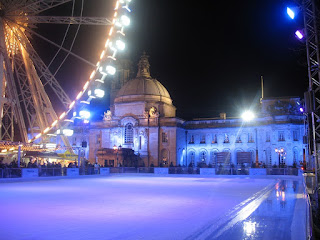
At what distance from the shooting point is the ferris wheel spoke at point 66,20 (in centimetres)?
2997

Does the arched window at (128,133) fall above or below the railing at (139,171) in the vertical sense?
above

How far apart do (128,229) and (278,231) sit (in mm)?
3909

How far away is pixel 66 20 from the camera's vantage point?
29922 millimetres

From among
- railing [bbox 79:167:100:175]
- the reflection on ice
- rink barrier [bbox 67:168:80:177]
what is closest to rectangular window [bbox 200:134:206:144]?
railing [bbox 79:167:100:175]

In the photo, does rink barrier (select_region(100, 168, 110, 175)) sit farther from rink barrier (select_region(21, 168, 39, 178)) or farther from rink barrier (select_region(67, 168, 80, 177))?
rink barrier (select_region(21, 168, 39, 178))

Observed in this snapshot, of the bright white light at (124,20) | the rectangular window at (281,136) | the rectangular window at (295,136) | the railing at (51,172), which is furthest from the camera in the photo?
the rectangular window at (281,136)

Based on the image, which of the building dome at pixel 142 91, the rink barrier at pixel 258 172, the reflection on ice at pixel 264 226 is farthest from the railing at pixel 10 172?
the building dome at pixel 142 91

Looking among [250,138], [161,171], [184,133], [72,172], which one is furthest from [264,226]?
[184,133]

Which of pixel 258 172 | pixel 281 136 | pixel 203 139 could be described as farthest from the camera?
pixel 203 139

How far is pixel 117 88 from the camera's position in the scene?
281 ft

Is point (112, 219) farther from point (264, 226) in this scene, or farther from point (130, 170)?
point (130, 170)

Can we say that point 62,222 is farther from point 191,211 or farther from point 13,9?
point 13,9

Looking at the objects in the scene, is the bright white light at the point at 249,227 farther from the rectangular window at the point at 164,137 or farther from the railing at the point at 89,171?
the rectangular window at the point at 164,137

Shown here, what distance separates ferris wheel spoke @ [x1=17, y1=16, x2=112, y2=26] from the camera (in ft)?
98.3
